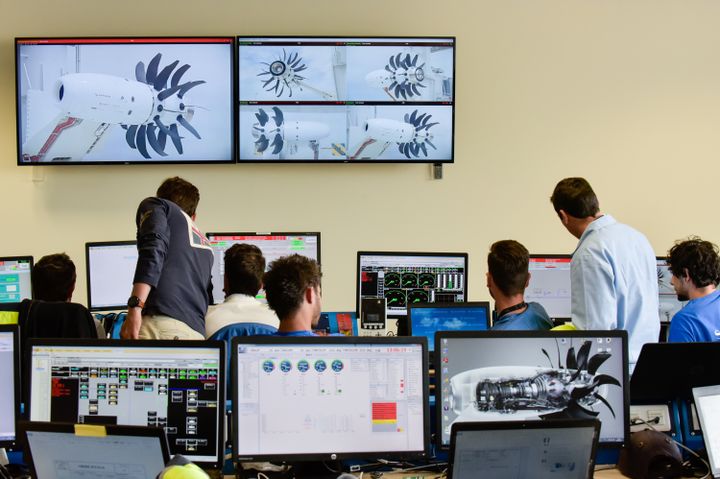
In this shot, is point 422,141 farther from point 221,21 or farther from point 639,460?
point 639,460

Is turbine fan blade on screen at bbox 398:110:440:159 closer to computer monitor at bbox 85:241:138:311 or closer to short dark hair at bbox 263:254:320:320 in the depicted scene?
computer monitor at bbox 85:241:138:311

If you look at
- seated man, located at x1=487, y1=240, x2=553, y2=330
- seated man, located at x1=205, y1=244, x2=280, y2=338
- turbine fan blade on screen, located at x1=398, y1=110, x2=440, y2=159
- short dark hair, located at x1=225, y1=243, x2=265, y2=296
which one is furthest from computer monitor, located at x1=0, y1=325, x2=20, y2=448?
turbine fan blade on screen, located at x1=398, y1=110, x2=440, y2=159

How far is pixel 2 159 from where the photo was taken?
4.99m

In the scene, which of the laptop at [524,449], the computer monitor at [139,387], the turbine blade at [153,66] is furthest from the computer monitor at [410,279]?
the laptop at [524,449]

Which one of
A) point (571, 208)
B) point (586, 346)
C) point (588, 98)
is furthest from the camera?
point (588, 98)

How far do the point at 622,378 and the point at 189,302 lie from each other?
1849 mm

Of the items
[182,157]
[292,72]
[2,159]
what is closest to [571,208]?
[292,72]

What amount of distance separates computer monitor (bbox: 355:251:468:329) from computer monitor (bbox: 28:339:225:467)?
215 centimetres

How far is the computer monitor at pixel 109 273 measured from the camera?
4.35m

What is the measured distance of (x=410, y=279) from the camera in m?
4.28

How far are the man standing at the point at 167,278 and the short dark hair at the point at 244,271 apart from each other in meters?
0.18

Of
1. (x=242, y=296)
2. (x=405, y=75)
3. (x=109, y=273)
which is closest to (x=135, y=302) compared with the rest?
(x=242, y=296)

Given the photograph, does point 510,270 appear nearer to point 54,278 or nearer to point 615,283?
point 615,283

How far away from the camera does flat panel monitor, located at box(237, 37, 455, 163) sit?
195 inches
